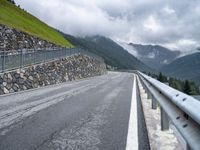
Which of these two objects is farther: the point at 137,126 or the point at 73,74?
the point at 73,74

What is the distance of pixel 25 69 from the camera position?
2300cm

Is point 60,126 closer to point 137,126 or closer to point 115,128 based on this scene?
point 115,128

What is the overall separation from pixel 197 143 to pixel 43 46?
138 feet

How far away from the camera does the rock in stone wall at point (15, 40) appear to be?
34656 millimetres

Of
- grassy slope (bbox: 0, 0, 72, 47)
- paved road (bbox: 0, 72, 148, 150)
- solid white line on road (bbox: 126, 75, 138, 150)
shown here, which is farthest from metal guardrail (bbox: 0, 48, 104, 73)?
solid white line on road (bbox: 126, 75, 138, 150)

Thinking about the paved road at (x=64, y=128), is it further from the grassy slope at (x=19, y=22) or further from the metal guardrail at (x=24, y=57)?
the grassy slope at (x=19, y=22)

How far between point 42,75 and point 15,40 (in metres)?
12.5

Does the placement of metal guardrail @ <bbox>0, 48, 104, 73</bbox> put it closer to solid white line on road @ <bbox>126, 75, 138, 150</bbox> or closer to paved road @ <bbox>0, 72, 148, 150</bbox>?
paved road @ <bbox>0, 72, 148, 150</bbox>

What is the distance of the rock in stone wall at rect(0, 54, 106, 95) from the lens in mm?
19564

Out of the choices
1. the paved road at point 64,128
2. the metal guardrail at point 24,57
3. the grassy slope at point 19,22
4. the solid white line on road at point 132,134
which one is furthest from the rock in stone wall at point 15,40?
the solid white line on road at point 132,134

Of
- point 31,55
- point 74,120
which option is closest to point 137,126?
point 74,120

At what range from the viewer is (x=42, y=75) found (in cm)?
2578

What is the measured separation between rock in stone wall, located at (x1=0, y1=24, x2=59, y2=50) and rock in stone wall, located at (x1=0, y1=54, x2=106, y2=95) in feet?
16.3

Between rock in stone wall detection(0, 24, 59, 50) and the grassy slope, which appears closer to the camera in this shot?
rock in stone wall detection(0, 24, 59, 50)
